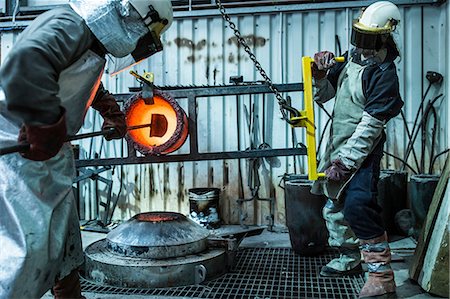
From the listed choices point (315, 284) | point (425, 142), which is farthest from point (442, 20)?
point (315, 284)

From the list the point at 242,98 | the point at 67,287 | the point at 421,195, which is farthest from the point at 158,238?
the point at 421,195

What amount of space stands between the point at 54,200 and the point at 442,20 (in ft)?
15.0

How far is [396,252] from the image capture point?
3.93 metres

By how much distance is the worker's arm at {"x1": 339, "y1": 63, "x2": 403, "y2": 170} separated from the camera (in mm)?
2861

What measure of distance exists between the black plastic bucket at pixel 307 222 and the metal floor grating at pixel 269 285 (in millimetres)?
141

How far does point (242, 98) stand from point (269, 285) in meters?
2.61

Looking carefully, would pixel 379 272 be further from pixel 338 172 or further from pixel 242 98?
pixel 242 98

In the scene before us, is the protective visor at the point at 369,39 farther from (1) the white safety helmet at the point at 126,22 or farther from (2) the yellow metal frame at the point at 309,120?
(1) the white safety helmet at the point at 126,22

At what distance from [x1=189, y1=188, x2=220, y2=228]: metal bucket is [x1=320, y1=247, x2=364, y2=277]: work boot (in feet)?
6.01

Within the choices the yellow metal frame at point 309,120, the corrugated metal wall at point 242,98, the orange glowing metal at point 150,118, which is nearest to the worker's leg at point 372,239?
the yellow metal frame at point 309,120

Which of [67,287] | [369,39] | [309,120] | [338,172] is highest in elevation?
[369,39]

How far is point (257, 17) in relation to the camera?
5.20 meters

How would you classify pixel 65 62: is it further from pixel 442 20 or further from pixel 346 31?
pixel 442 20

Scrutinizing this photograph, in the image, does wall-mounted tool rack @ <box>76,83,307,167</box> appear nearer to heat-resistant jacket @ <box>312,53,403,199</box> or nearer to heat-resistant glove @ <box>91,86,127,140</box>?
heat-resistant jacket @ <box>312,53,403,199</box>
